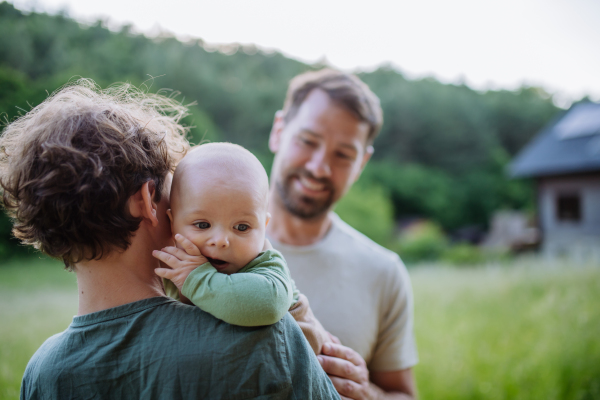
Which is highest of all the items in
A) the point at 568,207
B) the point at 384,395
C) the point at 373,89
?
the point at 373,89

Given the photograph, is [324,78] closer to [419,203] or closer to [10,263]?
[10,263]

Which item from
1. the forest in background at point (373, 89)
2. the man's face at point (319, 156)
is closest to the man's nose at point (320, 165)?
the man's face at point (319, 156)

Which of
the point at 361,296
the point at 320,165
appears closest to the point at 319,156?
the point at 320,165

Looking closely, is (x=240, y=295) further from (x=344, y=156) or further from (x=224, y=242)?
(x=344, y=156)

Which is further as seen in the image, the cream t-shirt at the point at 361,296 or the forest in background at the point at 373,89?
the forest in background at the point at 373,89

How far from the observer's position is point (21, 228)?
3.28 ft

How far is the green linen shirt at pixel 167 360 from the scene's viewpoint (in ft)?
2.92

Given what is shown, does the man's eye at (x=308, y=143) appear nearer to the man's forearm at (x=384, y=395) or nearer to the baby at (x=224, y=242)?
the baby at (x=224, y=242)

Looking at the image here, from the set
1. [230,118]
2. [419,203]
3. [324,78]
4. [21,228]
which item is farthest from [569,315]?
[419,203]

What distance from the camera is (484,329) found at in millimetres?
→ 4570

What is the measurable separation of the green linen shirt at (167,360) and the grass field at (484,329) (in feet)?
5.05

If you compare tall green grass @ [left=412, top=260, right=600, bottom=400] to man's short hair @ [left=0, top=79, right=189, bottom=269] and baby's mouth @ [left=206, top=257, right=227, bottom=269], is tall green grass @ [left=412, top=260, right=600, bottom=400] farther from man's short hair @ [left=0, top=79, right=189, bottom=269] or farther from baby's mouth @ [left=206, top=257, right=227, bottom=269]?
man's short hair @ [left=0, top=79, right=189, bottom=269]

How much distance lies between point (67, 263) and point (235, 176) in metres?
0.49

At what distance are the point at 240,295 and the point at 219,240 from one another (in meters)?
0.16
